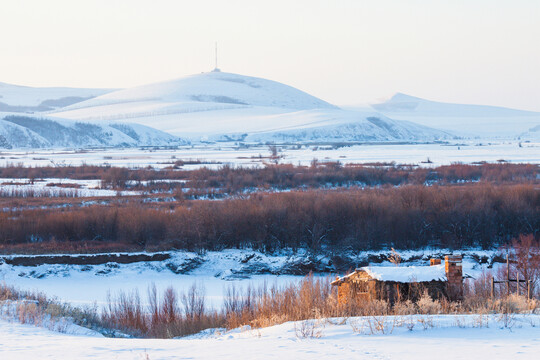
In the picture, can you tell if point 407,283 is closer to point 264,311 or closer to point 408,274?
point 408,274

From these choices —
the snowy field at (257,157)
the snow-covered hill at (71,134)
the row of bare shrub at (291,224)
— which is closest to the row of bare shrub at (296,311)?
the row of bare shrub at (291,224)

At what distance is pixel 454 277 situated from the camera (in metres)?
12.1

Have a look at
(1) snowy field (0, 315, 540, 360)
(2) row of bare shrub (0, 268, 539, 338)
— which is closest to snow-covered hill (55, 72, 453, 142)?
(2) row of bare shrub (0, 268, 539, 338)

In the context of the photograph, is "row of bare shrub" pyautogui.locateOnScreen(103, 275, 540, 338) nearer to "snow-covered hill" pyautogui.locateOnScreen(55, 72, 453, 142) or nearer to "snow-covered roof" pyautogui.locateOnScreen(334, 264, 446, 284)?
"snow-covered roof" pyautogui.locateOnScreen(334, 264, 446, 284)

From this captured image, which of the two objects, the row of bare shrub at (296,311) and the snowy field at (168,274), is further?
the snowy field at (168,274)

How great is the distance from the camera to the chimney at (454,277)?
39.5 ft

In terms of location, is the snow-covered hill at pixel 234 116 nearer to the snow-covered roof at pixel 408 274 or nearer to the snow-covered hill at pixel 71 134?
the snow-covered hill at pixel 71 134

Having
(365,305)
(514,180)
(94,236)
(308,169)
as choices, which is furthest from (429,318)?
(308,169)

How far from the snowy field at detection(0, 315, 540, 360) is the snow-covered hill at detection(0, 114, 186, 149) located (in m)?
92.1

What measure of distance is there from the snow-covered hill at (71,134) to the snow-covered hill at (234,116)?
8.64 m

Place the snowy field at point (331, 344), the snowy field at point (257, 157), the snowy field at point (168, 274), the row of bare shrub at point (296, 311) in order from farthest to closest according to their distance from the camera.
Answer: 1. the snowy field at point (257, 157)
2. the snowy field at point (168, 274)
3. the row of bare shrub at point (296, 311)
4. the snowy field at point (331, 344)

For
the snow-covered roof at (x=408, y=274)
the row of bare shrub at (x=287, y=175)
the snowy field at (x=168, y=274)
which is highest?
the row of bare shrub at (x=287, y=175)

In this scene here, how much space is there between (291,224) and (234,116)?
417 feet

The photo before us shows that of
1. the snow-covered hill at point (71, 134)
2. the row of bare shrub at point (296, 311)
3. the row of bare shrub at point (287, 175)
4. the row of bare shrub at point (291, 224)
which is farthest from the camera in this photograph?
the snow-covered hill at point (71, 134)
